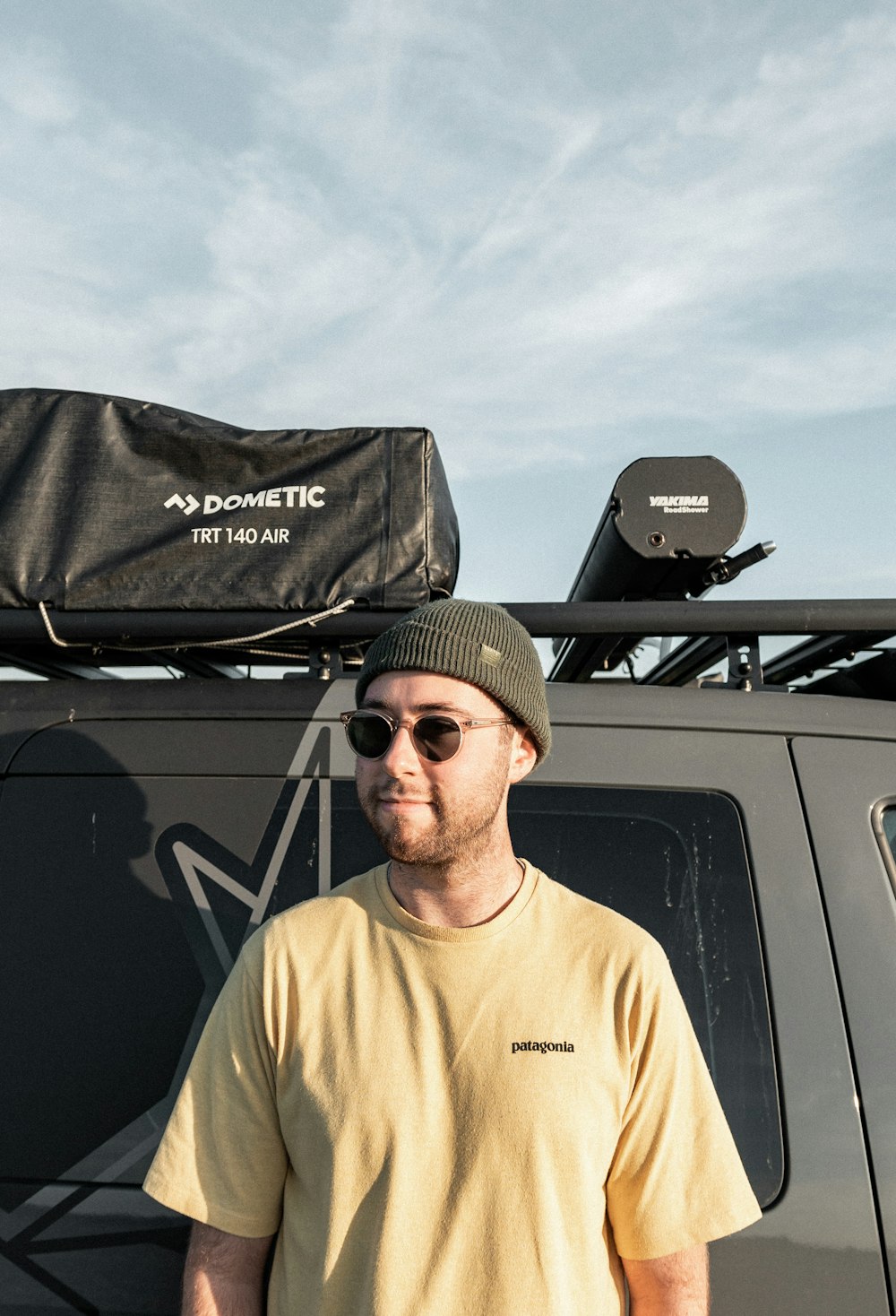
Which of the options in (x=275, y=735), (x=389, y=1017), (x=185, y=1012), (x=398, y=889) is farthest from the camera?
(x=275, y=735)

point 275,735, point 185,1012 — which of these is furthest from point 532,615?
Answer: point 185,1012

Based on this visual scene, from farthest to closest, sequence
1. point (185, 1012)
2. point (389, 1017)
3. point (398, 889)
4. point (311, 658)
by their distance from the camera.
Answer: point (311, 658), point (185, 1012), point (398, 889), point (389, 1017)

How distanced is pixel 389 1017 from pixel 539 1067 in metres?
0.22

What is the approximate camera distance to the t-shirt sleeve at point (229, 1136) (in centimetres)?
148

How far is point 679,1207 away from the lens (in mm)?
1476

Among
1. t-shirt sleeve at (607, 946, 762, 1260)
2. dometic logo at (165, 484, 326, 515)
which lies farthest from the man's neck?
dometic logo at (165, 484, 326, 515)

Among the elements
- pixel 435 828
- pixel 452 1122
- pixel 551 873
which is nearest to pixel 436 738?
pixel 435 828

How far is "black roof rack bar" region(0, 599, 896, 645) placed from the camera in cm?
204

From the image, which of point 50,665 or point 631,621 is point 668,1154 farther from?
point 50,665

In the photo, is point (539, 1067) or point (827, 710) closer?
point (539, 1067)

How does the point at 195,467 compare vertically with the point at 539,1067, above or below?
above

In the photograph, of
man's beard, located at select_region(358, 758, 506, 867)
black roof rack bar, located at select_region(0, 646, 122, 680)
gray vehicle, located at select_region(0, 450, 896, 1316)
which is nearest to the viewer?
man's beard, located at select_region(358, 758, 506, 867)

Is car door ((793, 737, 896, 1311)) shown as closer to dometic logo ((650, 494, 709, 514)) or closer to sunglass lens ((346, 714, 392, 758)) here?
dometic logo ((650, 494, 709, 514))

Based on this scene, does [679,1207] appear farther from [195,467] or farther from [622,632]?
[195,467]
